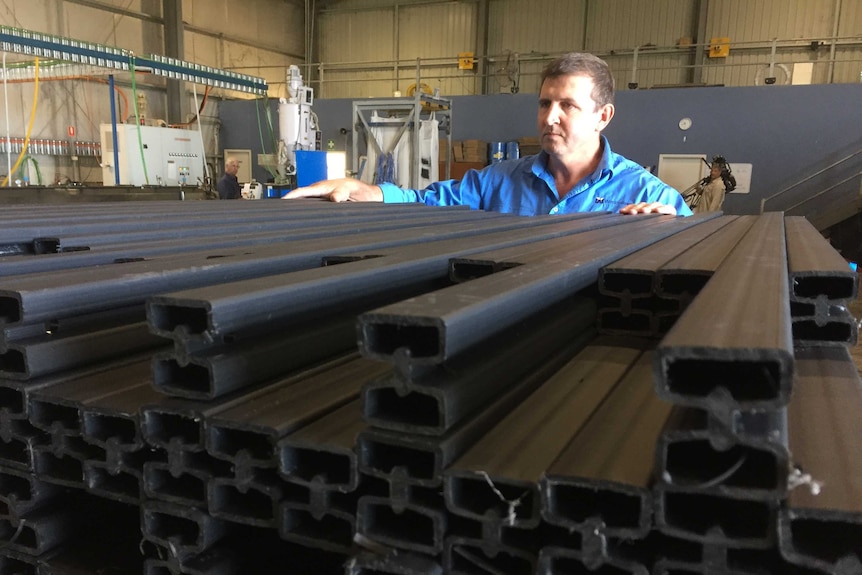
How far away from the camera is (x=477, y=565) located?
0.66m

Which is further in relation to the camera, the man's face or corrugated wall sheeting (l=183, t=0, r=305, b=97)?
corrugated wall sheeting (l=183, t=0, r=305, b=97)

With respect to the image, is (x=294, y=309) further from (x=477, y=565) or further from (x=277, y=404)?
(x=477, y=565)

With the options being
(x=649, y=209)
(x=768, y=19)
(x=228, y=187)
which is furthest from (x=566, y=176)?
(x=768, y=19)

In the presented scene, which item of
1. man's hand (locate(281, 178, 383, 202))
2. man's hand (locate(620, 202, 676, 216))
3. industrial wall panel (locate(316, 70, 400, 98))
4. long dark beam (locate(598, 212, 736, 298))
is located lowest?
long dark beam (locate(598, 212, 736, 298))

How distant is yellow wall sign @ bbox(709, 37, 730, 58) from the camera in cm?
1014

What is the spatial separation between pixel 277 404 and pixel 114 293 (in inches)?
12.0

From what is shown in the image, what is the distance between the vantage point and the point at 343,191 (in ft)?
9.16

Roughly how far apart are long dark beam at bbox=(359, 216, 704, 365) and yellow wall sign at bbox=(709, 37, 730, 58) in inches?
419

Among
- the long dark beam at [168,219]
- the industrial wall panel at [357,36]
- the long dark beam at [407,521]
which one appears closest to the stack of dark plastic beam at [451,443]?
the long dark beam at [407,521]

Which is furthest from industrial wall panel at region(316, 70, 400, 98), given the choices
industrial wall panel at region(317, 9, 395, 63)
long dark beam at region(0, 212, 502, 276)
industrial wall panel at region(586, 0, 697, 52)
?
long dark beam at region(0, 212, 502, 276)

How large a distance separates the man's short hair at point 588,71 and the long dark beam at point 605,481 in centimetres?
188

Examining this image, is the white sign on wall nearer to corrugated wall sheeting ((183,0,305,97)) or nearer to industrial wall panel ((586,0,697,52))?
industrial wall panel ((586,0,697,52))

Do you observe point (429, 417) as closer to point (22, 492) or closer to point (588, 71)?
point (22, 492)

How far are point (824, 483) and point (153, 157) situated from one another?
7156 millimetres
